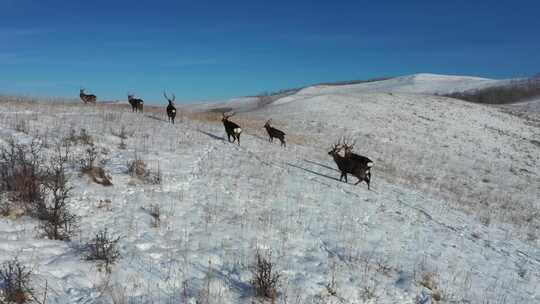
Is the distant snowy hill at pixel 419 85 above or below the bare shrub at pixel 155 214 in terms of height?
above

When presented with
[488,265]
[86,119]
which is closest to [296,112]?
[86,119]

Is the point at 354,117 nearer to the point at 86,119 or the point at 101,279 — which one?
the point at 86,119

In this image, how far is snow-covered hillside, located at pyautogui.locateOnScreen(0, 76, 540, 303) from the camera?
6.05 metres

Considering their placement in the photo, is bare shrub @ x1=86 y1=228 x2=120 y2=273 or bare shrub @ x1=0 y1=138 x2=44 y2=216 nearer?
bare shrub @ x1=86 y1=228 x2=120 y2=273

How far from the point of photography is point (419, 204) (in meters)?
14.3

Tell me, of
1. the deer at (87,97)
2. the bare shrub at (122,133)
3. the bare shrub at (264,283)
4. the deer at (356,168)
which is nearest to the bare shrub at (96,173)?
the bare shrub at (122,133)

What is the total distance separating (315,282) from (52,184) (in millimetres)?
5589

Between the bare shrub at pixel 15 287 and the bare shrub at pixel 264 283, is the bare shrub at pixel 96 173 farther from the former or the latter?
the bare shrub at pixel 264 283

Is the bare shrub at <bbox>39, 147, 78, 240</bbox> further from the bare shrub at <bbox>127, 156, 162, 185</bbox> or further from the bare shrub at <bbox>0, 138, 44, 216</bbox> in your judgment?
the bare shrub at <bbox>127, 156, 162, 185</bbox>

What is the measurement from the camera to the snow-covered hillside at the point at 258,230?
19.9 feet

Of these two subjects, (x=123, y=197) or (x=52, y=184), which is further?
(x=123, y=197)

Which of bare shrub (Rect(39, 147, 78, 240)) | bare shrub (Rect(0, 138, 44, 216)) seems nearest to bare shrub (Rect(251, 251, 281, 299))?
bare shrub (Rect(39, 147, 78, 240))

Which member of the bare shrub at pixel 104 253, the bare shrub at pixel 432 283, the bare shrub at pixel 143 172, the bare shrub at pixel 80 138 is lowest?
the bare shrub at pixel 432 283

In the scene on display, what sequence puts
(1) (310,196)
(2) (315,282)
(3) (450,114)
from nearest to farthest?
(2) (315,282)
(1) (310,196)
(3) (450,114)
